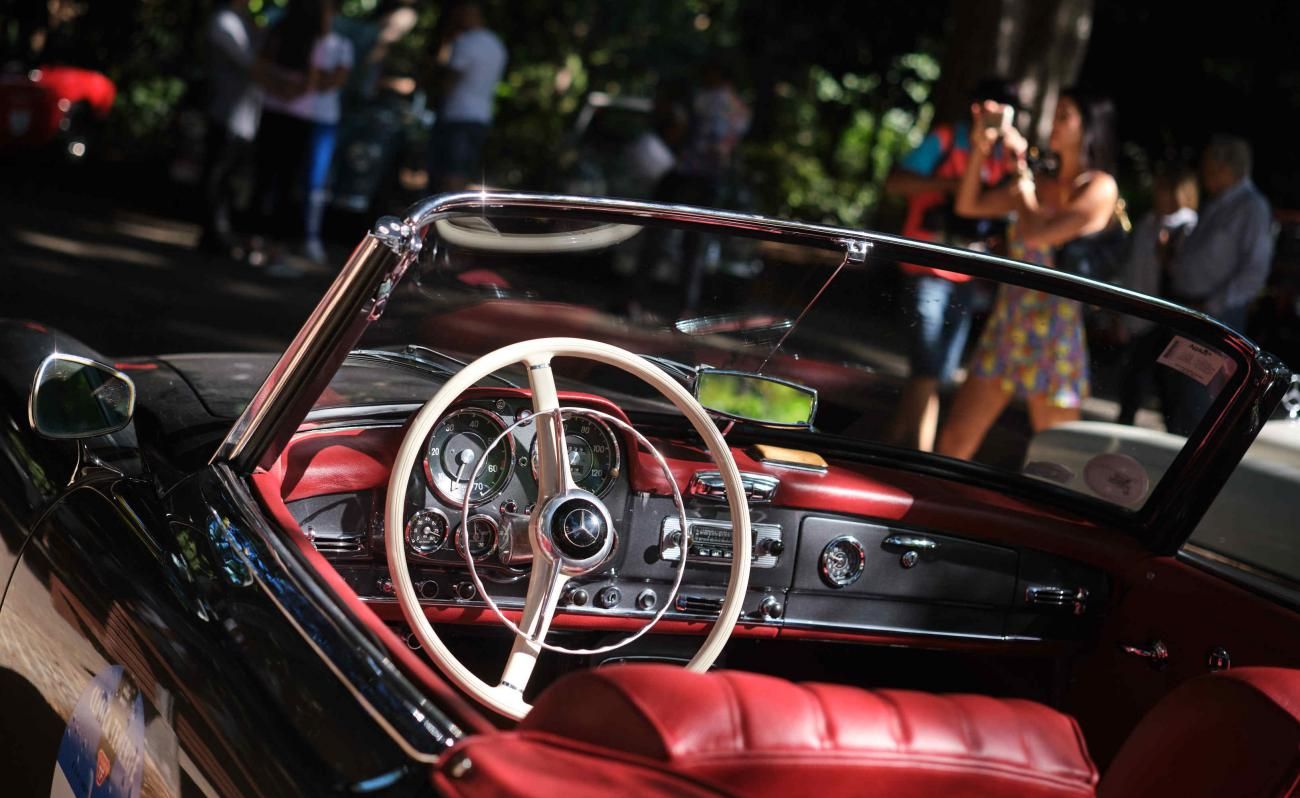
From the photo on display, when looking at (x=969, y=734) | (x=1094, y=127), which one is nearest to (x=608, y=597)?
(x=969, y=734)

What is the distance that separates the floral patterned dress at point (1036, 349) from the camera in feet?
11.9

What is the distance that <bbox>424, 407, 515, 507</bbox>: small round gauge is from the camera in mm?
2568

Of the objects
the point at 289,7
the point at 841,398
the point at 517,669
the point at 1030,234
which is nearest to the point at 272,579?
the point at 517,669

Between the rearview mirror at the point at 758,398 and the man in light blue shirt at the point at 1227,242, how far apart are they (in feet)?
15.4

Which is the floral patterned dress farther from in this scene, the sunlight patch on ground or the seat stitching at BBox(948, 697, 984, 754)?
the sunlight patch on ground

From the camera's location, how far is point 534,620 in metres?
2.29

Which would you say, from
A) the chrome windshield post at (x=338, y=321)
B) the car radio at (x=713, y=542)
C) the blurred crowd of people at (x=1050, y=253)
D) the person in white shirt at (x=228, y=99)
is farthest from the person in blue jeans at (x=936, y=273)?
the person in white shirt at (x=228, y=99)

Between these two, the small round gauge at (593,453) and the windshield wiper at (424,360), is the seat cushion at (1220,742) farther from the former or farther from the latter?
the windshield wiper at (424,360)

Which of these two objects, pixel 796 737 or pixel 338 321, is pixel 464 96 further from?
pixel 796 737

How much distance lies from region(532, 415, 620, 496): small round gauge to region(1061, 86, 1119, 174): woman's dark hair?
10.8ft

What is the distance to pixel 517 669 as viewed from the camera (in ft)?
7.23

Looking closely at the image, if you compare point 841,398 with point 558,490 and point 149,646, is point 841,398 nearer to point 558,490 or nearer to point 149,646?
point 558,490

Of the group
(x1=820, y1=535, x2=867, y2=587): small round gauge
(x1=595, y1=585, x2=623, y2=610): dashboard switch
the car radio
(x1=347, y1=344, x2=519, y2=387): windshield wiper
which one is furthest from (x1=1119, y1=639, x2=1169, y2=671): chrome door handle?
(x1=347, y1=344, x2=519, y2=387): windshield wiper

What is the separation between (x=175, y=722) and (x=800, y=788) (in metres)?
0.88
